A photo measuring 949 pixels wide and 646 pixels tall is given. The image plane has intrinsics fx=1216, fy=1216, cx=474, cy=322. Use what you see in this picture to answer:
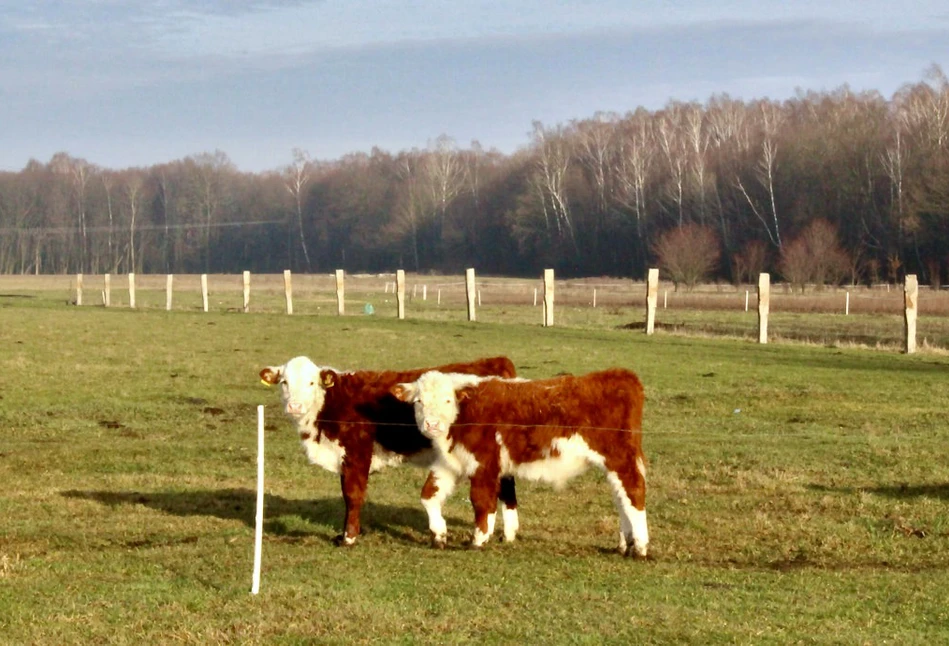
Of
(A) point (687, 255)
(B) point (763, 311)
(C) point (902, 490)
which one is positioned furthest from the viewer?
(A) point (687, 255)

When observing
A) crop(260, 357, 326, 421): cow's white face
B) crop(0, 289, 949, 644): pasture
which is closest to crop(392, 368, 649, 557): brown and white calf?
crop(0, 289, 949, 644): pasture

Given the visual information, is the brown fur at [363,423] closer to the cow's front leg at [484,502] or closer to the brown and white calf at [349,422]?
the brown and white calf at [349,422]

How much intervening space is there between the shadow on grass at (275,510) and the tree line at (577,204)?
181ft

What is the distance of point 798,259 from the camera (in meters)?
64.0

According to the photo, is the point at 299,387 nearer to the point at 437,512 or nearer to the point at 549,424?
the point at 437,512

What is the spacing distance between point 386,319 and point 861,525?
90.6 feet

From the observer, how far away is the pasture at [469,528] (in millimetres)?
7234

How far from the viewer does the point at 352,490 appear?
33.2 ft

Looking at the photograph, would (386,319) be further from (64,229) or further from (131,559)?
(64,229)

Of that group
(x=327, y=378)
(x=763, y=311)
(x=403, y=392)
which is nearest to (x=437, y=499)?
(x=403, y=392)

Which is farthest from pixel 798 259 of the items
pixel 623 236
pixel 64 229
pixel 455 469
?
pixel 64 229

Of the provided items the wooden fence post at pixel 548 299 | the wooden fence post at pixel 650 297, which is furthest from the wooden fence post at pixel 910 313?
the wooden fence post at pixel 548 299

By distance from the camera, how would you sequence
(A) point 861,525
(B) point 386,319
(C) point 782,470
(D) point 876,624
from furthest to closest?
(B) point 386,319 → (C) point 782,470 → (A) point 861,525 → (D) point 876,624

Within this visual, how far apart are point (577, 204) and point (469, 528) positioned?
292 feet
